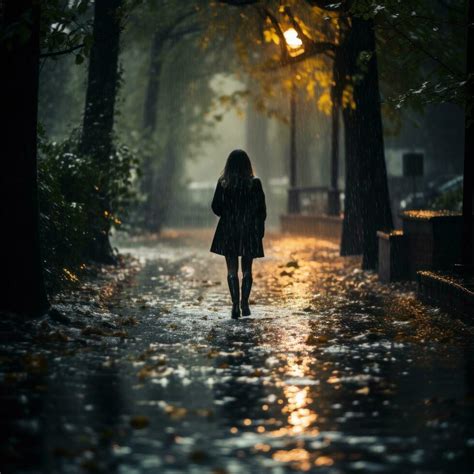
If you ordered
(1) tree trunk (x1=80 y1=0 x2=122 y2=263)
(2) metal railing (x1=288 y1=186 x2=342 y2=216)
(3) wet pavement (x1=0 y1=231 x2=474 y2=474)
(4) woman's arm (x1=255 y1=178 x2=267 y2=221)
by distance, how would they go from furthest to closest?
1. (2) metal railing (x1=288 y1=186 x2=342 y2=216)
2. (1) tree trunk (x1=80 y1=0 x2=122 y2=263)
3. (4) woman's arm (x1=255 y1=178 x2=267 y2=221)
4. (3) wet pavement (x1=0 y1=231 x2=474 y2=474)

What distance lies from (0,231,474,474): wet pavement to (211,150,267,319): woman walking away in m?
0.81

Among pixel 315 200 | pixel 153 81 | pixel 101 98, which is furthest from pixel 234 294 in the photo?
pixel 153 81

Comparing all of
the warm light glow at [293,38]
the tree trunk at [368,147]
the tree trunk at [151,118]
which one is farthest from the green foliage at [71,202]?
the tree trunk at [151,118]

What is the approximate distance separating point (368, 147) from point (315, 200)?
1793cm

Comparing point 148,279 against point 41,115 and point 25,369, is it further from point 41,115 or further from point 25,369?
point 41,115

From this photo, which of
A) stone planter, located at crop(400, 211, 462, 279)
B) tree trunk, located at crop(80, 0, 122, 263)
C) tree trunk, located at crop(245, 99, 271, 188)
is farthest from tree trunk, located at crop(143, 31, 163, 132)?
stone planter, located at crop(400, 211, 462, 279)

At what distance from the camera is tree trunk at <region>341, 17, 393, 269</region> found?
21484 millimetres

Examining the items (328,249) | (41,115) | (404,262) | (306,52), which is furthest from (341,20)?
(41,115)

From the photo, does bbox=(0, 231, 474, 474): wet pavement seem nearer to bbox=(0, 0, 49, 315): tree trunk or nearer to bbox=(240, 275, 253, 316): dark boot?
bbox=(240, 275, 253, 316): dark boot

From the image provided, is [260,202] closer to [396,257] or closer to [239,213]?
[239,213]

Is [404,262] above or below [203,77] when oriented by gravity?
below

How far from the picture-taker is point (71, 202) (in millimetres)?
18562

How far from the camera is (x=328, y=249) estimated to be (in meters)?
29.8

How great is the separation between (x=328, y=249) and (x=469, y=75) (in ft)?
54.7
